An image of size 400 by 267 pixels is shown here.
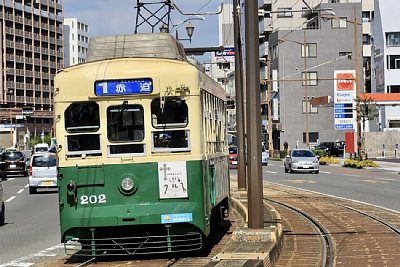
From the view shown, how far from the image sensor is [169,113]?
1130 centimetres

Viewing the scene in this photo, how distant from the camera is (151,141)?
36.7 feet

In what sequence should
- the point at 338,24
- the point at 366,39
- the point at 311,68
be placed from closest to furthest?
the point at 311,68
the point at 338,24
the point at 366,39

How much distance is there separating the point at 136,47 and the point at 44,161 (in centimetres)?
1998

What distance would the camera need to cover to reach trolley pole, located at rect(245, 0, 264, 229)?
1148 cm

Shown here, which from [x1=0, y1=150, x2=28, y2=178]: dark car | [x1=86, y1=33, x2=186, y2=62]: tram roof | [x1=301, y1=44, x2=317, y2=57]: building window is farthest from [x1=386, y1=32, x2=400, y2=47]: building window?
[x1=86, y1=33, x2=186, y2=62]: tram roof

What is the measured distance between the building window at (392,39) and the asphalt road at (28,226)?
55.2 meters

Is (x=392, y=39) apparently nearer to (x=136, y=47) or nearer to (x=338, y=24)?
(x=338, y=24)

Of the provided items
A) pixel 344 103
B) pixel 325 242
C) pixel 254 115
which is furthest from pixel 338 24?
pixel 254 115

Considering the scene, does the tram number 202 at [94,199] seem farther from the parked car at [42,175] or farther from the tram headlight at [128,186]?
the parked car at [42,175]

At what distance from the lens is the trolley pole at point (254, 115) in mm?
11477

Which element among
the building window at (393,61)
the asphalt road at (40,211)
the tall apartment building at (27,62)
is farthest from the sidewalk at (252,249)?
the tall apartment building at (27,62)

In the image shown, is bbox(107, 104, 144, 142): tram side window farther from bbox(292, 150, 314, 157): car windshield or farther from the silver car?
bbox(292, 150, 314, 157): car windshield

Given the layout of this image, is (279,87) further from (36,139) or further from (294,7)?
(36,139)

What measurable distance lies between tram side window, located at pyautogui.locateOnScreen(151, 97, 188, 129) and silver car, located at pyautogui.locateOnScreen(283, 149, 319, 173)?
110 ft
